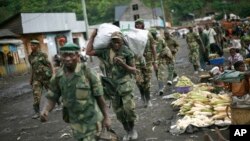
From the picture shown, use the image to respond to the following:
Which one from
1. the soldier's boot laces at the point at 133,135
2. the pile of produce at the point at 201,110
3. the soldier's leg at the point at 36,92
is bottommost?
the soldier's boot laces at the point at 133,135

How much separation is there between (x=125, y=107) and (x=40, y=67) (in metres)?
3.89

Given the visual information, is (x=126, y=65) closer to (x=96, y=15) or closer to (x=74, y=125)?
(x=74, y=125)

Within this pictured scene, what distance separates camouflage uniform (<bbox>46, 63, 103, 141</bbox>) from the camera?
417cm

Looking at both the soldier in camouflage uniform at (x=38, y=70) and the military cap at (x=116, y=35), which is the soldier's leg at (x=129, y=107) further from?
the soldier in camouflage uniform at (x=38, y=70)

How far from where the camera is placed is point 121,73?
616cm

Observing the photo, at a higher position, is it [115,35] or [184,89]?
[115,35]

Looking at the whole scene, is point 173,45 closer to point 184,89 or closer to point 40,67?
point 184,89

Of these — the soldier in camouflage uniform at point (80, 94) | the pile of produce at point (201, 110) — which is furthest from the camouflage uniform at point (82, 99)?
the pile of produce at point (201, 110)

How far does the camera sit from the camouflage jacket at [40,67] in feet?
30.4

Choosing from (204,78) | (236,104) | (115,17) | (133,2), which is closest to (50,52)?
(204,78)

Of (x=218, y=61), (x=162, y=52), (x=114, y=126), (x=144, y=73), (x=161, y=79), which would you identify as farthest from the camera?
(x=218, y=61)

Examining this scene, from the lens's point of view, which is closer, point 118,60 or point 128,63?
point 118,60

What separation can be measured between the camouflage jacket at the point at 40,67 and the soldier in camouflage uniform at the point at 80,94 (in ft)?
16.7

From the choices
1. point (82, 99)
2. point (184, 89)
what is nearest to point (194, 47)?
point (184, 89)
